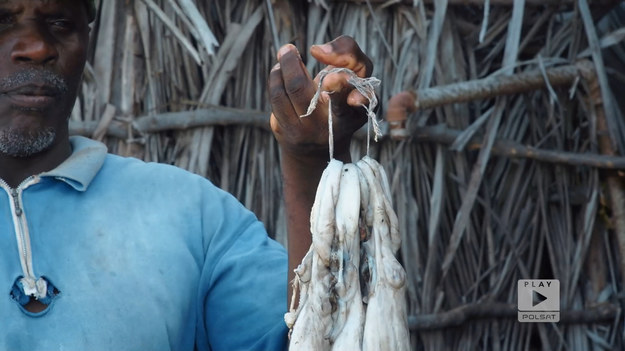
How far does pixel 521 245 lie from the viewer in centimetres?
403

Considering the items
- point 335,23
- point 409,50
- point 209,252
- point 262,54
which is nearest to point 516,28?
point 409,50

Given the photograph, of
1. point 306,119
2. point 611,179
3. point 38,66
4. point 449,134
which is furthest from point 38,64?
point 611,179

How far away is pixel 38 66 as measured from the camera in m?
2.27

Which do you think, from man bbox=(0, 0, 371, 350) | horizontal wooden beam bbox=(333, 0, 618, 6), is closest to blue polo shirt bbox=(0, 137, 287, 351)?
man bbox=(0, 0, 371, 350)

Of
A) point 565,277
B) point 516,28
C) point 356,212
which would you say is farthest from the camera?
point 565,277

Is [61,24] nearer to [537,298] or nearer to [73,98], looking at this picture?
[73,98]

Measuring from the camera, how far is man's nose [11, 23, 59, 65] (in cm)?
225

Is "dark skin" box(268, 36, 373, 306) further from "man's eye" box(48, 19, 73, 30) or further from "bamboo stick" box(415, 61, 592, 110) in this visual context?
"bamboo stick" box(415, 61, 592, 110)

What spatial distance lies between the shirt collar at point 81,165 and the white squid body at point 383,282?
80 cm

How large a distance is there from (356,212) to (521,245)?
2.47m

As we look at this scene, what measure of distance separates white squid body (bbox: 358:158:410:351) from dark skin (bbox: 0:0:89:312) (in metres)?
0.84

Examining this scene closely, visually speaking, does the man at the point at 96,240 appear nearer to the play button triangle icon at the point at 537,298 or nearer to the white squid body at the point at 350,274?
the white squid body at the point at 350,274

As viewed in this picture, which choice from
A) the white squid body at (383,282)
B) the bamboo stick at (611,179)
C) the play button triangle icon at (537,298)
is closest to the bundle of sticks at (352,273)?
the white squid body at (383,282)

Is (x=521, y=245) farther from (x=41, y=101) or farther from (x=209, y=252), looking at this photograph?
(x=41, y=101)
